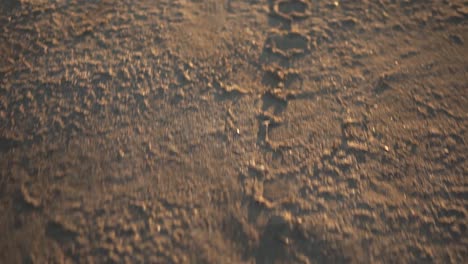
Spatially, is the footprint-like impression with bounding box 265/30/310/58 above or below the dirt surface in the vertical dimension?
A: above

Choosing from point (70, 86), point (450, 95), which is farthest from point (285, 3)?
point (70, 86)

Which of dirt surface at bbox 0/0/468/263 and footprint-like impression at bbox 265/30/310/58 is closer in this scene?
dirt surface at bbox 0/0/468/263

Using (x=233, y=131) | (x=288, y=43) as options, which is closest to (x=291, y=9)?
(x=288, y=43)

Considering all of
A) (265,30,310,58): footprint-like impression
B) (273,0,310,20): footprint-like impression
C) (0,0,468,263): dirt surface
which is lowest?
(0,0,468,263): dirt surface

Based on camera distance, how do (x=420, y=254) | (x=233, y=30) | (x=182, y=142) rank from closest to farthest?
(x=420, y=254)
(x=182, y=142)
(x=233, y=30)

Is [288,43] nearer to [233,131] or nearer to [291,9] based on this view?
[291,9]

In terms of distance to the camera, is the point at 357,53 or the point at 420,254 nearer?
the point at 420,254

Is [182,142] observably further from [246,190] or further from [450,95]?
[450,95]
